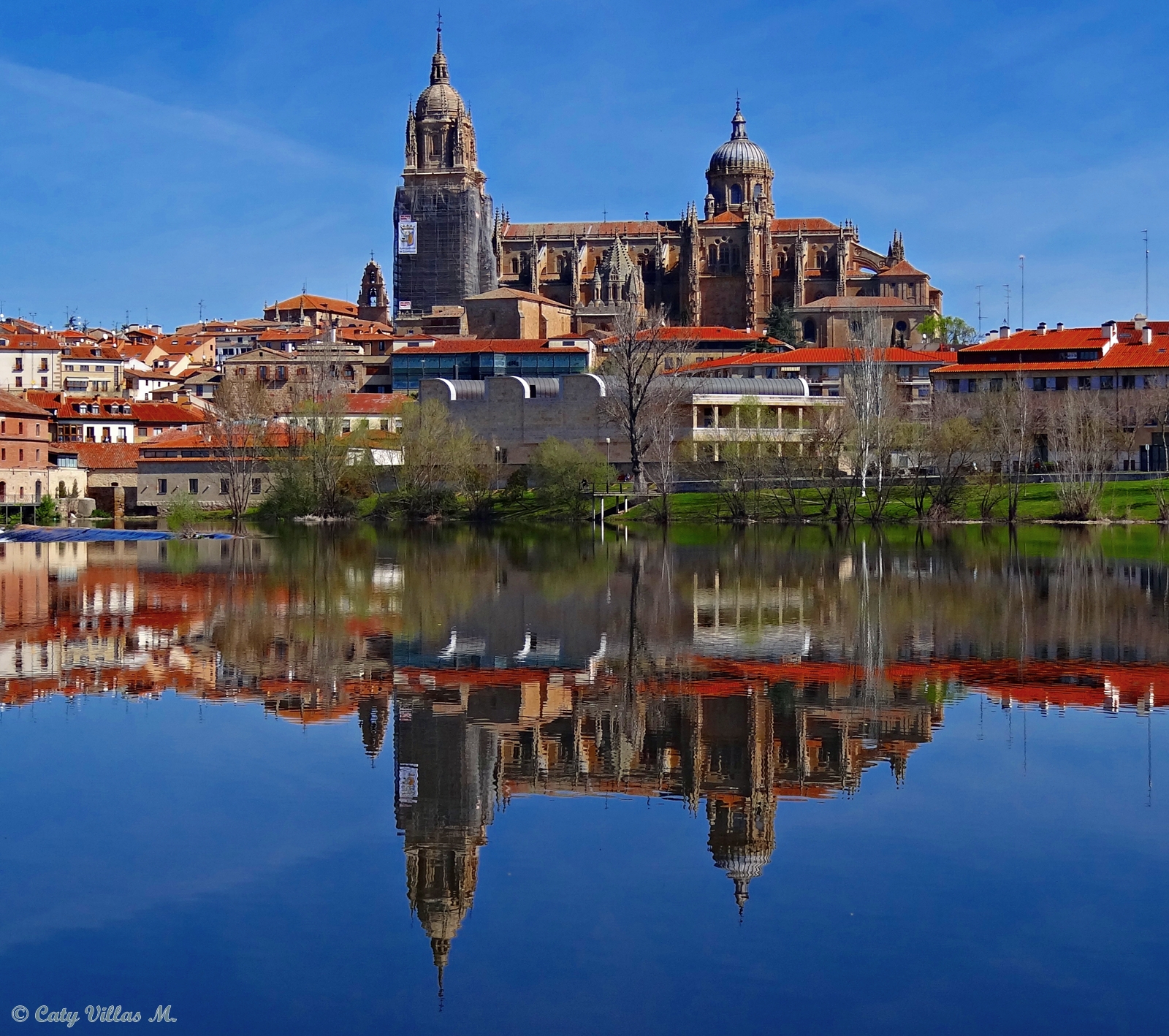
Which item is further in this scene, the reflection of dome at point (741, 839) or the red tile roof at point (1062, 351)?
the red tile roof at point (1062, 351)

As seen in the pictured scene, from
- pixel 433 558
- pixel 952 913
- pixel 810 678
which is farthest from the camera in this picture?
pixel 433 558

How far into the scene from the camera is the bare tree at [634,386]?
68.3 meters

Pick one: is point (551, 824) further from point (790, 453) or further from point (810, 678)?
point (790, 453)

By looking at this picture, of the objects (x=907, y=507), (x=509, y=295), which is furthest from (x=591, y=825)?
(x=509, y=295)

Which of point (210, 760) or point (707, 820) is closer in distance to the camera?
point (707, 820)

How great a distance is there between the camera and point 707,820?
12.1 m

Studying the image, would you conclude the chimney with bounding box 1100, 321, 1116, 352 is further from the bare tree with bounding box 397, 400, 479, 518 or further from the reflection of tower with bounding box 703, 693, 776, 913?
the reflection of tower with bounding box 703, 693, 776, 913

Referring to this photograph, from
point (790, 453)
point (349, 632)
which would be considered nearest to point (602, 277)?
point (790, 453)

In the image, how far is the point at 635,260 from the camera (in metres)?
120

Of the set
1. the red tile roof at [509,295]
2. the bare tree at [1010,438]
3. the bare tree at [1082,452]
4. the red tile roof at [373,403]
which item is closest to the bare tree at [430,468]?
the red tile roof at [373,403]

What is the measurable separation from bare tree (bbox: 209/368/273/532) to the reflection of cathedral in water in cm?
4970

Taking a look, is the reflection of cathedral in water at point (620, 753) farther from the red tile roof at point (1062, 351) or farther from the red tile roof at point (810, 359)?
the red tile roof at point (810, 359)

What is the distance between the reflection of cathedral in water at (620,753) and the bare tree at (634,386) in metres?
49.6

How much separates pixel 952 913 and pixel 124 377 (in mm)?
108606
